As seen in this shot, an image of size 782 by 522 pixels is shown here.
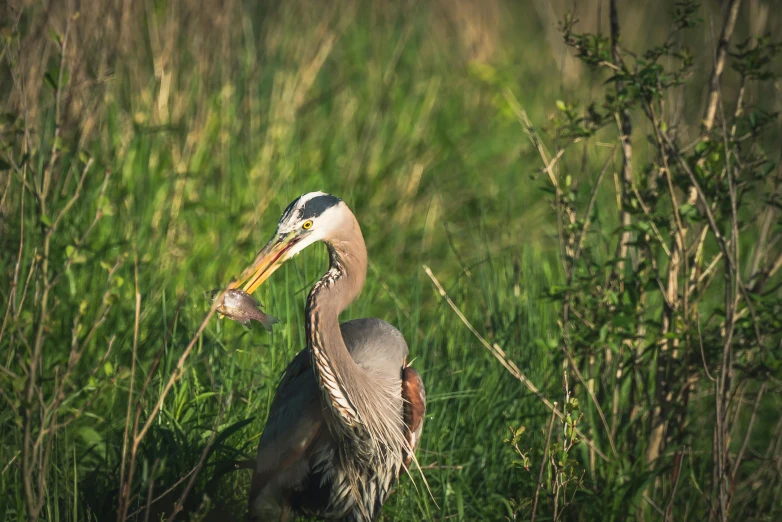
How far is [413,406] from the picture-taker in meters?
3.38

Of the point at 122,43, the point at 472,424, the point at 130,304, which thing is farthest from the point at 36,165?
the point at 472,424

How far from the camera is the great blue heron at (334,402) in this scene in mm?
2973

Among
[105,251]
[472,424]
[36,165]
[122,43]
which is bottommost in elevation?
[472,424]

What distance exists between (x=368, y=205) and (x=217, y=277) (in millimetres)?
1398

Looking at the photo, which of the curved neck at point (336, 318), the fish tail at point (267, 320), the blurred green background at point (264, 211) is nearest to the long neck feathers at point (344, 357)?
the curved neck at point (336, 318)

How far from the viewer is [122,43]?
5383 millimetres

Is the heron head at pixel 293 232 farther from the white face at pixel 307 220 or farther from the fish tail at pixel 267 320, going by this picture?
the fish tail at pixel 267 320

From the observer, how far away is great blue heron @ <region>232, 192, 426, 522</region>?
2973 mm

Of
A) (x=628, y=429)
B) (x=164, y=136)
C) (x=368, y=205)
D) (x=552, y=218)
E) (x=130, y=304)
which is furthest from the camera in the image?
(x=552, y=218)

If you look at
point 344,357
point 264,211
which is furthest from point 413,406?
point 264,211

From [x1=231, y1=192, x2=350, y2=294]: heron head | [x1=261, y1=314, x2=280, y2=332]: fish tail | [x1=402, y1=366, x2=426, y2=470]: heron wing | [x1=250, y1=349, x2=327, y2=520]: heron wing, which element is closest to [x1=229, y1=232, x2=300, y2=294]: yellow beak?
[x1=231, y1=192, x2=350, y2=294]: heron head

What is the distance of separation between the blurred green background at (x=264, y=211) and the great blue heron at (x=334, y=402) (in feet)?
0.73

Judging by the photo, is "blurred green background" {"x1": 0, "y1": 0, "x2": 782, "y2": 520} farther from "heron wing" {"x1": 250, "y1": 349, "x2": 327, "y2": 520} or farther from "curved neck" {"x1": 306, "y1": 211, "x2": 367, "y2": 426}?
"curved neck" {"x1": 306, "y1": 211, "x2": 367, "y2": 426}

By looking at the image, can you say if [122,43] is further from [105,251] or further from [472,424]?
[472,424]
